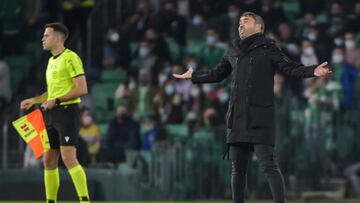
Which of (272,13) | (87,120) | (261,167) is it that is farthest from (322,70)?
(272,13)

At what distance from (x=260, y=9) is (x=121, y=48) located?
277cm

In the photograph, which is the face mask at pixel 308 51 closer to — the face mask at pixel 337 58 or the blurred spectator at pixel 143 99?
the face mask at pixel 337 58

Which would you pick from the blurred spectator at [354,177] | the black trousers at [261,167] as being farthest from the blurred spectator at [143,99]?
the black trousers at [261,167]

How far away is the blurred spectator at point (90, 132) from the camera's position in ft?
65.1

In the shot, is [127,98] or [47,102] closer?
[47,102]

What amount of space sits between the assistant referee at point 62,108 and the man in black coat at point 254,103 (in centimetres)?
186

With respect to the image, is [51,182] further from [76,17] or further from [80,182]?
[76,17]

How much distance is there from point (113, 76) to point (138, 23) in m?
1.37

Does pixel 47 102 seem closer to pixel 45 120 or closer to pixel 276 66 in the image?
pixel 45 120

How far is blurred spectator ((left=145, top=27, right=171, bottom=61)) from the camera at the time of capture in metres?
22.5

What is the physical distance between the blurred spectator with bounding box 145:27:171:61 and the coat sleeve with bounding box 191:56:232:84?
11.4 metres

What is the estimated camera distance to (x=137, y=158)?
18.8m

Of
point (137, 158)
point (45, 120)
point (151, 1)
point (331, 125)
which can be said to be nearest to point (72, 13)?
point (151, 1)

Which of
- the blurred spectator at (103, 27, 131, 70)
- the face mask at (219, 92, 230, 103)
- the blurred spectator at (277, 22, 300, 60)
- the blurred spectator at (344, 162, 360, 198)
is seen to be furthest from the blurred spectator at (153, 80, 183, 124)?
the blurred spectator at (344, 162, 360, 198)
